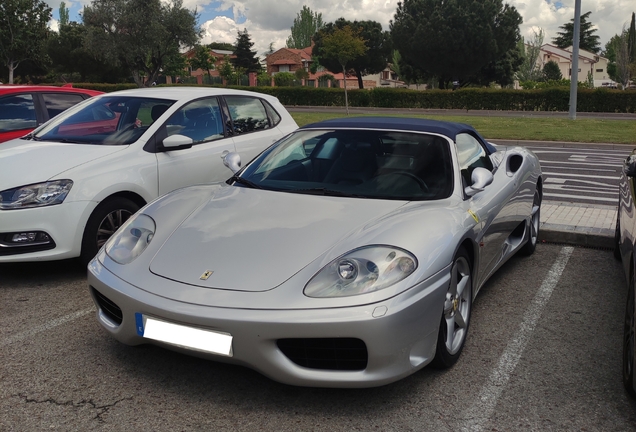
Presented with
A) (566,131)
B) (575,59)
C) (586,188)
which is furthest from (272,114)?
(575,59)

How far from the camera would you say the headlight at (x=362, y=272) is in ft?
9.52

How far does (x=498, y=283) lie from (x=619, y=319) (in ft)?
3.26

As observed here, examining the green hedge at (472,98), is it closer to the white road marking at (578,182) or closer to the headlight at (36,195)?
the white road marking at (578,182)

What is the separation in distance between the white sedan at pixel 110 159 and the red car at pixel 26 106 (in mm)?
1294

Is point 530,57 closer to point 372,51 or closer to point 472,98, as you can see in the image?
point 372,51

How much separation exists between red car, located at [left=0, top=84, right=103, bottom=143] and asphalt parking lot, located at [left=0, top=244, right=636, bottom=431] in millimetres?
3482

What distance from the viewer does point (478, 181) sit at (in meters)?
3.91

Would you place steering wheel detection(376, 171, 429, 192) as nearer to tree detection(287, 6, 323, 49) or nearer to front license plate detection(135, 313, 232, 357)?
front license plate detection(135, 313, 232, 357)

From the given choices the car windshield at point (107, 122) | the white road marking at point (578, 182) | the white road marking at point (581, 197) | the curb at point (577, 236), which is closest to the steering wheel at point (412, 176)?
the car windshield at point (107, 122)

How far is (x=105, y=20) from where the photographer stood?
40906 mm

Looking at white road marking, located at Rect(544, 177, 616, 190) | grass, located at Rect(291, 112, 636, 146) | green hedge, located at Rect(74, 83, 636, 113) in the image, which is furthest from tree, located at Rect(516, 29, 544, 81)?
white road marking, located at Rect(544, 177, 616, 190)

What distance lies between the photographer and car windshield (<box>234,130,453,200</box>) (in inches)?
154

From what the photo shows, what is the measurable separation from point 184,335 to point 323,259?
73 cm

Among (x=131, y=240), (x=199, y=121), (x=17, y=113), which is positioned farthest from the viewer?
(x=17, y=113)
